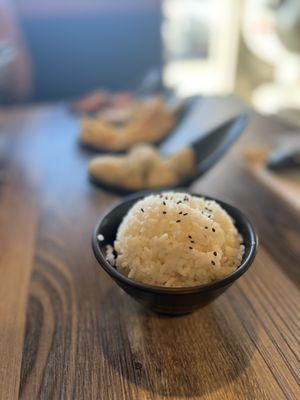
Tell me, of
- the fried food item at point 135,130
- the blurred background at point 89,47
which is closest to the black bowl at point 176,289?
the fried food item at point 135,130

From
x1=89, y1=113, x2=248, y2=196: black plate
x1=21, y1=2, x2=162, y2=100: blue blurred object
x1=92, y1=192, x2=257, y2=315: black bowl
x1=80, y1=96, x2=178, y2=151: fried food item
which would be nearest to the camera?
x1=92, y1=192, x2=257, y2=315: black bowl

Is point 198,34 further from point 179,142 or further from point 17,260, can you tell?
point 17,260

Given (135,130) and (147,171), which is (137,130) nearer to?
(135,130)

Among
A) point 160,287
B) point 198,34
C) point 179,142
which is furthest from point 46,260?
point 198,34

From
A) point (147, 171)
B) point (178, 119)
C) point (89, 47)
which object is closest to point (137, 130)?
point (178, 119)

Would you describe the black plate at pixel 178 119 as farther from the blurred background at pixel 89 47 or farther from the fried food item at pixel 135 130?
the blurred background at pixel 89 47

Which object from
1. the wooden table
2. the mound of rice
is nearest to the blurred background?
the wooden table

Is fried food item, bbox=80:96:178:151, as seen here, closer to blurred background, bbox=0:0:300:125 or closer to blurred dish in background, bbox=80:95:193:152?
blurred dish in background, bbox=80:95:193:152
